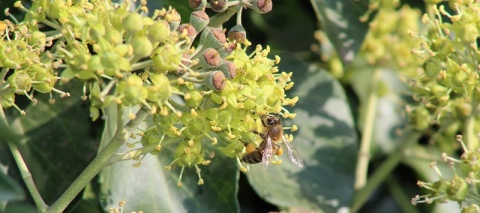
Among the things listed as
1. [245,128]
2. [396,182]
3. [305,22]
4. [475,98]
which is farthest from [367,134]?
[245,128]

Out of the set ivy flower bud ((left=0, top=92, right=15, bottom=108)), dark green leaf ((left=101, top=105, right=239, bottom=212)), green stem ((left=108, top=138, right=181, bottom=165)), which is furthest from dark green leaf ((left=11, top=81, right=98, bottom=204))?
green stem ((left=108, top=138, right=181, bottom=165))

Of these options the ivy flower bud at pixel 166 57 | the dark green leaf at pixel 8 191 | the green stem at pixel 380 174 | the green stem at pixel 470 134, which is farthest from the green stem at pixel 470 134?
the dark green leaf at pixel 8 191

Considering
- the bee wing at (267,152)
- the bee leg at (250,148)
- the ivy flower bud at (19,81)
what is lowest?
the bee wing at (267,152)

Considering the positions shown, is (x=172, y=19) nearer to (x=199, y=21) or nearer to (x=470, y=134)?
(x=199, y=21)

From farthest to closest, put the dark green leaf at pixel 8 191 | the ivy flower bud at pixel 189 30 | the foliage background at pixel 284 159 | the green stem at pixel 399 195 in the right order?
1. the green stem at pixel 399 195
2. the foliage background at pixel 284 159
3. the ivy flower bud at pixel 189 30
4. the dark green leaf at pixel 8 191

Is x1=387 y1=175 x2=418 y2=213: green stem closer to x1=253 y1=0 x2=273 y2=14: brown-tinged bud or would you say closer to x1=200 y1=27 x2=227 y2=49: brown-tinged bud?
x1=253 y1=0 x2=273 y2=14: brown-tinged bud

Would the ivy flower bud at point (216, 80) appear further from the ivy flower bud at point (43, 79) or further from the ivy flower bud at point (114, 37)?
the ivy flower bud at point (43, 79)

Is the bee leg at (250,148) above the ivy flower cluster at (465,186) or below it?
above

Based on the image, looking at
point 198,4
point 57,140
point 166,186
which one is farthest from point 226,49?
point 57,140
